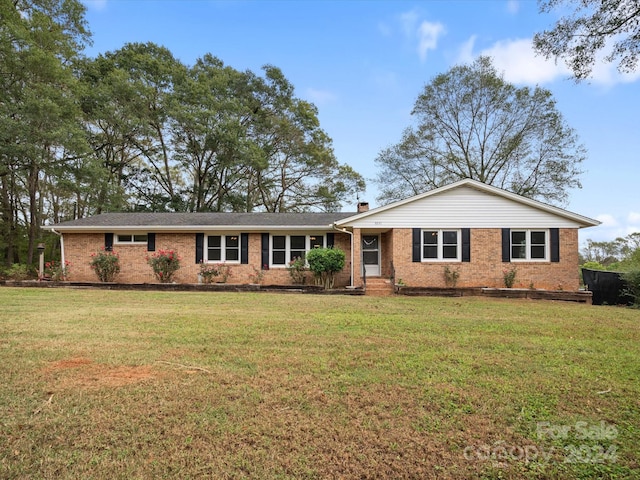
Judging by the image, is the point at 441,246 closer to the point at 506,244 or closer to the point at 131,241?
the point at 506,244

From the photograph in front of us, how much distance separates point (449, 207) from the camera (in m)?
13.9

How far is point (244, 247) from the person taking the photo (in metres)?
15.1

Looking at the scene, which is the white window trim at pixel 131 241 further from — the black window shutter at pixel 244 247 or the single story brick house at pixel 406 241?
the black window shutter at pixel 244 247

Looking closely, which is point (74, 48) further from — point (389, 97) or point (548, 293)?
point (548, 293)

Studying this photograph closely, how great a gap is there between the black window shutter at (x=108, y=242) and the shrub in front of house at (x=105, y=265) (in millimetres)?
395

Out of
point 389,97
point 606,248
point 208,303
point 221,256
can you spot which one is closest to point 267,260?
point 221,256

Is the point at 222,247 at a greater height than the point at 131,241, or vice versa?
the point at 131,241

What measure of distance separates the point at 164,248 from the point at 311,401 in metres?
13.7

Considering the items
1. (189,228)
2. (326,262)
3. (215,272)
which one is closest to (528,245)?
(326,262)

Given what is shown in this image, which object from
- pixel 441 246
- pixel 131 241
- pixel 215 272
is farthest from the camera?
pixel 131 241

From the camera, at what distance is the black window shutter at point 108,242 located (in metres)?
15.1

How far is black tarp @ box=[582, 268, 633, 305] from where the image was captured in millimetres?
11883

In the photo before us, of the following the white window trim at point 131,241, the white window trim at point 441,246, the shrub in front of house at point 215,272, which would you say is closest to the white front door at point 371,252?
the white window trim at point 441,246

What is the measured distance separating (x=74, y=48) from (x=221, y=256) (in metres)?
18.7
